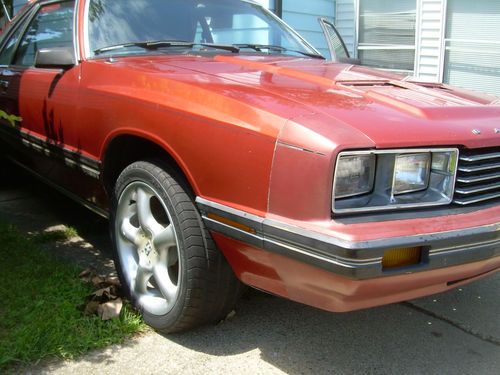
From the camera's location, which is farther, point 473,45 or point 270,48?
point 473,45

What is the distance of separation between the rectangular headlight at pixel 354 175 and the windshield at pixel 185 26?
175cm

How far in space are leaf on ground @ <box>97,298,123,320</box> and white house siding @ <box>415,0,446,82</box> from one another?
6170 millimetres

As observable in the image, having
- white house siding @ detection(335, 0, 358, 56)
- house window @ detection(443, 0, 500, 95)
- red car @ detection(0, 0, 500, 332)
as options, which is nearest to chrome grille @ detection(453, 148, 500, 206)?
red car @ detection(0, 0, 500, 332)

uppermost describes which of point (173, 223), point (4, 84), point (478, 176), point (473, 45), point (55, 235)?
point (473, 45)

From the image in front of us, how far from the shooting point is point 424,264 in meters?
2.05

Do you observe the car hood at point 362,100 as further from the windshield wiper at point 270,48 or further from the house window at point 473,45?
the house window at point 473,45

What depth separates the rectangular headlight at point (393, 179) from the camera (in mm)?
2041

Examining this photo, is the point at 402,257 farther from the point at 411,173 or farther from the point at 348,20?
the point at 348,20

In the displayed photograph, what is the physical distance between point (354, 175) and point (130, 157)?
1.38 m

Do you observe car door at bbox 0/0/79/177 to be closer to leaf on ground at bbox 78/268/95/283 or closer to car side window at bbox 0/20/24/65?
car side window at bbox 0/20/24/65

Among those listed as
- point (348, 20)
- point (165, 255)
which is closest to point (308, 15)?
point (348, 20)

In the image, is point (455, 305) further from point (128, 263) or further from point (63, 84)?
point (63, 84)

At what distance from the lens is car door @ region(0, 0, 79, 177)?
3.37m

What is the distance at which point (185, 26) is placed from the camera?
11.9 ft
